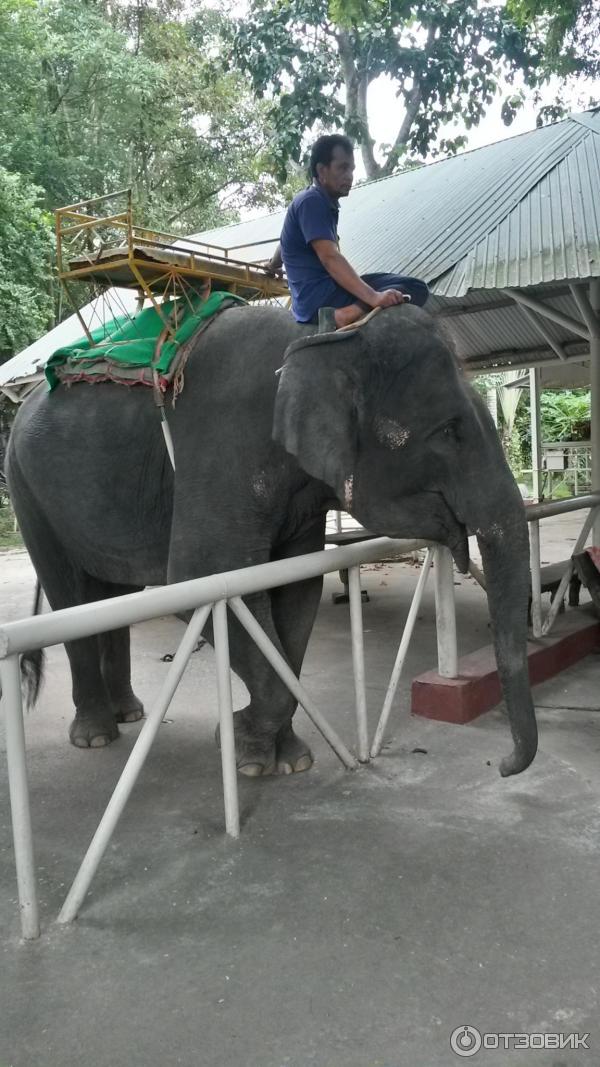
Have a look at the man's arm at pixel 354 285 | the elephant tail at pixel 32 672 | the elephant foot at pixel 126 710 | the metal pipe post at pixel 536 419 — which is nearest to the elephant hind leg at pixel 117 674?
the elephant foot at pixel 126 710

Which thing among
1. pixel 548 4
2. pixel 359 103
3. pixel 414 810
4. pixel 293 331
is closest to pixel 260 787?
pixel 414 810

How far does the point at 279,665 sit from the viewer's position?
3.07 m

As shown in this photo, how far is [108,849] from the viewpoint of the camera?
295 cm

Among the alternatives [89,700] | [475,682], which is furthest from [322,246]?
[89,700]

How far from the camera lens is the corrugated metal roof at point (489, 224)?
4508mm

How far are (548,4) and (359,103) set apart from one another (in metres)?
8.93

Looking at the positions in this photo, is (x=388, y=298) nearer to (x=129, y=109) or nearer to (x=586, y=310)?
(x=586, y=310)

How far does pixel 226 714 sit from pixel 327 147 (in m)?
2.20

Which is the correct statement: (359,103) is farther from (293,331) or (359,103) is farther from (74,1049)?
(74,1049)

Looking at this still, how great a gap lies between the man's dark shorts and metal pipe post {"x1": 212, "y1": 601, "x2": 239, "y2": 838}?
1.28 m

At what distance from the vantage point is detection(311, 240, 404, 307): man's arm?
10.2 feet

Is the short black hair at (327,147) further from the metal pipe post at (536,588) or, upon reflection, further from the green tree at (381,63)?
the green tree at (381,63)

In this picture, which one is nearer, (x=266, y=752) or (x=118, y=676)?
(x=266, y=752)

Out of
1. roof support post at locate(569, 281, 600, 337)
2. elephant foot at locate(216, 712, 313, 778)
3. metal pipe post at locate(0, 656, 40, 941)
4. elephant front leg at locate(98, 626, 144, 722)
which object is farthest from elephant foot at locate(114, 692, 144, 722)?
roof support post at locate(569, 281, 600, 337)
